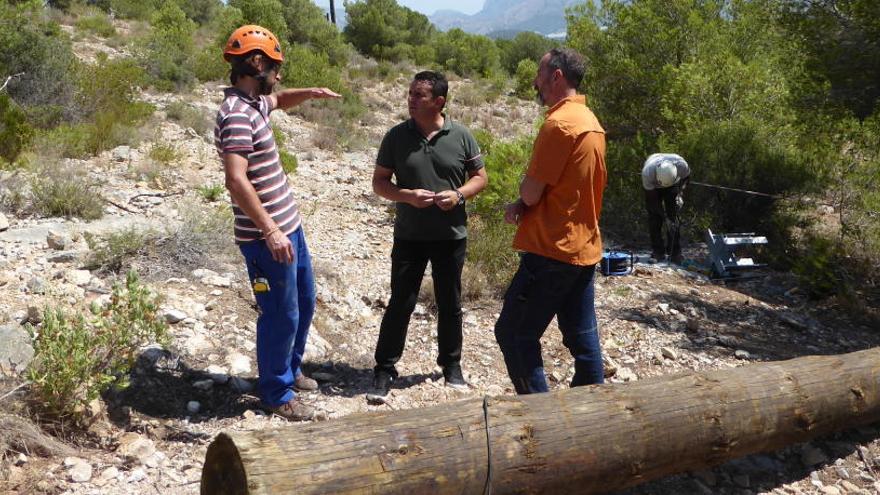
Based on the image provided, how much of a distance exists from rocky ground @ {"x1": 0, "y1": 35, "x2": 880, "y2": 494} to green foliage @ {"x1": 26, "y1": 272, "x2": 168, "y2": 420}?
0.61 ft

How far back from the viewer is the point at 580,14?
10703 millimetres

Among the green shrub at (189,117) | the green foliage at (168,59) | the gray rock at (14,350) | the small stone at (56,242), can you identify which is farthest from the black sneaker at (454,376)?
the green foliage at (168,59)

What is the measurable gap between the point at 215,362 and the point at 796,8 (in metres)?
6.98

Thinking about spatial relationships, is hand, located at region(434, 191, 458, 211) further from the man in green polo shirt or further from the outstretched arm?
the outstretched arm

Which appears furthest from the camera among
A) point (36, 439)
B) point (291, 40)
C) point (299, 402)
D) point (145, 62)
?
point (291, 40)

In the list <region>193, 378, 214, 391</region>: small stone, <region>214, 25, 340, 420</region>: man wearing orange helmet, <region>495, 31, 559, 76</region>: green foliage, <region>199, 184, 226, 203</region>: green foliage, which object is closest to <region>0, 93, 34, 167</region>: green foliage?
<region>199, 184, 226, 203</region>: green foliage

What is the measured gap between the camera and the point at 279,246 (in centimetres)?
279

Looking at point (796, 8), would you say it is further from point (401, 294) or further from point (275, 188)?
point (275, 188)

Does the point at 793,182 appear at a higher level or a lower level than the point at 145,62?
lower

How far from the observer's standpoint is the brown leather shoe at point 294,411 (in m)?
3.19

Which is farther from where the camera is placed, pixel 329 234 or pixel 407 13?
pixel 407 13

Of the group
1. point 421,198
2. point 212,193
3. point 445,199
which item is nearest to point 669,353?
point 445,199

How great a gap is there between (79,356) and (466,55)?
21.5m

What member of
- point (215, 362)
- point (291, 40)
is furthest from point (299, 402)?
point (291, 40)
